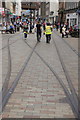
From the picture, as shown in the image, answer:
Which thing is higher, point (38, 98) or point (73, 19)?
point (73, 19)

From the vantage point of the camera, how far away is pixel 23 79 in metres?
7.72

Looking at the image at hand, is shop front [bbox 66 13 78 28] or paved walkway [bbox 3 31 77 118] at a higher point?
shop front [bbox 66 13 78 28]

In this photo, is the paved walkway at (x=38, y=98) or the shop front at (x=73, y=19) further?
the shop front at (x=73, y=19)

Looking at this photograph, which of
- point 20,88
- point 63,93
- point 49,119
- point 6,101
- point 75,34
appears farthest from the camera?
point 75,34

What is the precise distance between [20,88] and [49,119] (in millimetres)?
2182

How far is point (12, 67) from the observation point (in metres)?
9.57

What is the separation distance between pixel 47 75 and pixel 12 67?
1857mm

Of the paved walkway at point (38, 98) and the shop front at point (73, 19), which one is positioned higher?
the shop front at point (73, 19)

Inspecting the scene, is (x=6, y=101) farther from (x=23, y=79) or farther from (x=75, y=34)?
(x=75, y=34)

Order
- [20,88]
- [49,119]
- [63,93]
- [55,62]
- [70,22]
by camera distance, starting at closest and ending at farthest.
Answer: [49,119]
[63,93]
[20,88]
[55,62]
[70,22]

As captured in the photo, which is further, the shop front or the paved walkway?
the shop front

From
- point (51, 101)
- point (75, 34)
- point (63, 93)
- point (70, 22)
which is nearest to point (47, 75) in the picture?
point (63, 93)

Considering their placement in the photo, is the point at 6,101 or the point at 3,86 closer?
the point at 6,101

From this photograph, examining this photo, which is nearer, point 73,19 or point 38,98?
point 38,98
